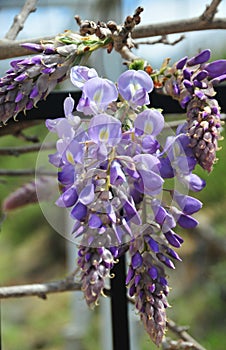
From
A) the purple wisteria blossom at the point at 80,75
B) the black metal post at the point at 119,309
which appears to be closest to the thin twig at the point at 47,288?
the black metal post at the point at 119,309

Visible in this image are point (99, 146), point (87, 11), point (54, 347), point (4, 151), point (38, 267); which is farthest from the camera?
point (38, 267)

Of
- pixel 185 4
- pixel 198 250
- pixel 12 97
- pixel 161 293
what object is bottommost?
pixel 198 250

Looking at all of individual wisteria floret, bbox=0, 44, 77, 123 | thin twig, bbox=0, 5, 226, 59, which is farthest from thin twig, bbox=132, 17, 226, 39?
individual wisteria floret, bbox=0, 44, 77, 123

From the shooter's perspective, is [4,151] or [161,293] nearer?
[161,293]

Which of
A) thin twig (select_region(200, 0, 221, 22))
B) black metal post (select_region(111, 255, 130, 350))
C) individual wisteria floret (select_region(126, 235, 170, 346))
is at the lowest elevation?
black metal post (select_region(111, 255, 130, 350))

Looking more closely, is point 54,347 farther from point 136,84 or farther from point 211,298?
point 136,84

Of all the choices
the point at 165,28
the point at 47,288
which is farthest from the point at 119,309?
the point at 165,28

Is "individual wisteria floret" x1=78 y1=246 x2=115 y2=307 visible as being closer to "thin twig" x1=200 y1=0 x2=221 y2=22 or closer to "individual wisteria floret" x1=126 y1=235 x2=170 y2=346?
"individual wisteria floret" x1=126 y1=235 x2=170 y2=346

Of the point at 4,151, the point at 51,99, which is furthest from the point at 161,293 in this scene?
the point at 4,151
